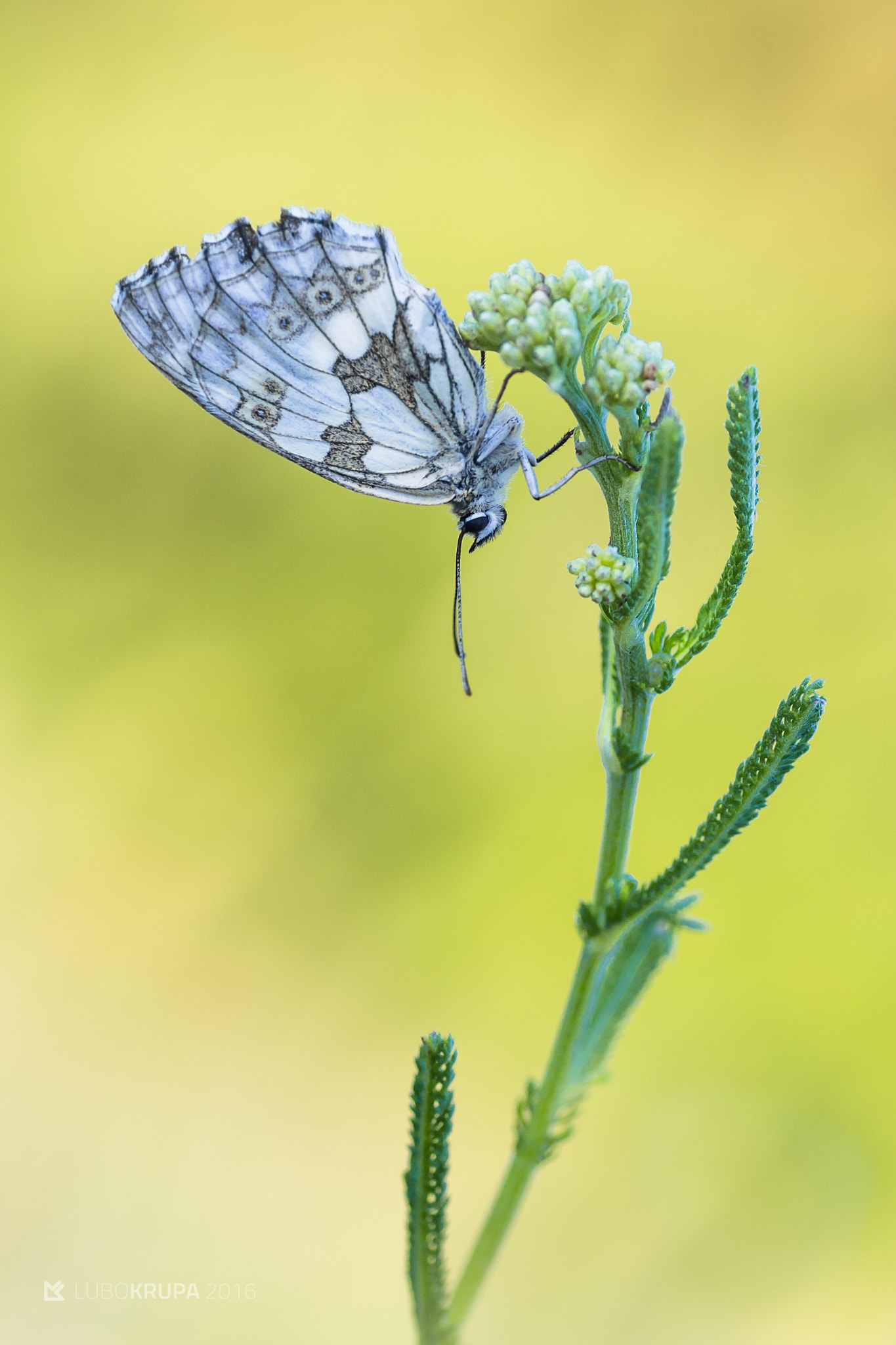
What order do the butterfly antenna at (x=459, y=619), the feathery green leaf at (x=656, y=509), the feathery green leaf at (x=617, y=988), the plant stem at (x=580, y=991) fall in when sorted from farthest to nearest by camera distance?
the butterfly antenna at (x=459, y=619), the feathery green leaf at (x=617, y=988), the plant stem at (x=580, y=991), the feathery green leaf at (x=656, y=509)

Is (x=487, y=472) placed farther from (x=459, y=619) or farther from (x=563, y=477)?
(x=459, y=619)

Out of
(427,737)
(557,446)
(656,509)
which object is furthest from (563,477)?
(427,737)

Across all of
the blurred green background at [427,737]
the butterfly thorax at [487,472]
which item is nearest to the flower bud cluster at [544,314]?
the butterfly thorax at [487,472]

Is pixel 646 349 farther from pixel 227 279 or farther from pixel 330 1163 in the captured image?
pixel 330 1163

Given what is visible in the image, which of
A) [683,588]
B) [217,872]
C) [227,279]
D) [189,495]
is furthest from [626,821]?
[189,495]

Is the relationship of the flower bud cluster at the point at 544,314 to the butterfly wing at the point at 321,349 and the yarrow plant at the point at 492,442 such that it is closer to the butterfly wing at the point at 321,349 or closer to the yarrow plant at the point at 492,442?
the yarrow plant at the point at 492,442
